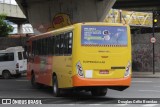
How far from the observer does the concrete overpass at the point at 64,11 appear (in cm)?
3991

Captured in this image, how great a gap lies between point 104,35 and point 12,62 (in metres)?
18.1

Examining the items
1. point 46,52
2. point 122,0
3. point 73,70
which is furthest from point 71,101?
point 122,0

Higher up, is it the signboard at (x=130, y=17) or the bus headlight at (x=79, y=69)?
the signboard at (x=130, y=17)

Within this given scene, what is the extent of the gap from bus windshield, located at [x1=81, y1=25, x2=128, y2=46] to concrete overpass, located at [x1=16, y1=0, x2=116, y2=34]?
21487mm

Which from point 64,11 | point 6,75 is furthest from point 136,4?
point 6,75

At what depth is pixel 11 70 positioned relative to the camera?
35.6 meters

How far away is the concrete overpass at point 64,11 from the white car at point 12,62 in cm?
542

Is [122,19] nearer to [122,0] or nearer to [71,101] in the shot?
[122,0]

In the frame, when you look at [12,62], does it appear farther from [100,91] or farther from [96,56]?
[96,56]

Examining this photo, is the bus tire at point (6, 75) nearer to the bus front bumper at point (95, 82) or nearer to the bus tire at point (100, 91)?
the bus tire at point (100, 91)

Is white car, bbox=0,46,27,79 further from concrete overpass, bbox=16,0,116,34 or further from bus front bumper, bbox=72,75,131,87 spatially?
bus front bumper, bbox=72,75,131,87

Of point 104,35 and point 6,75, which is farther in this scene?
point 6,75

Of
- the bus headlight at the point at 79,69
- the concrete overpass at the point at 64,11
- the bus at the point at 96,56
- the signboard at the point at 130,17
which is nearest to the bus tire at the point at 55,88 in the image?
the bus at the point at 96,56

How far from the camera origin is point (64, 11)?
4006 cm
